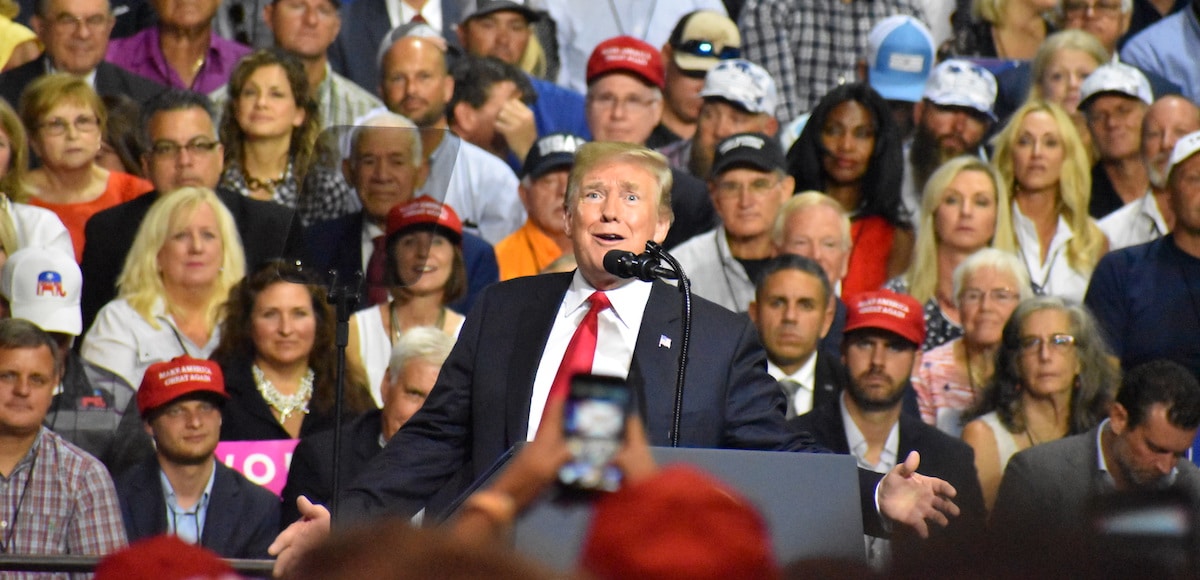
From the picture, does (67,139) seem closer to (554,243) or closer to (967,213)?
(554,243)

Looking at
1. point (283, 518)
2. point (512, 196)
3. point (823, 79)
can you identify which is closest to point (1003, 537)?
point (283, 518)

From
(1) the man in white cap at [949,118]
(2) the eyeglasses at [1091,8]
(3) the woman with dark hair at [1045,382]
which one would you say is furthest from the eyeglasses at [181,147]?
(2) the eyeglasses at [1091,8]

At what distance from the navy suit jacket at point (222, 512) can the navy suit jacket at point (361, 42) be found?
3089mm

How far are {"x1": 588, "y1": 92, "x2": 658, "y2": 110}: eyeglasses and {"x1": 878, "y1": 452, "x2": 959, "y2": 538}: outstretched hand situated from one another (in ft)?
15.2

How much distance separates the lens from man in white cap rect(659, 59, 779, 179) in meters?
8.09

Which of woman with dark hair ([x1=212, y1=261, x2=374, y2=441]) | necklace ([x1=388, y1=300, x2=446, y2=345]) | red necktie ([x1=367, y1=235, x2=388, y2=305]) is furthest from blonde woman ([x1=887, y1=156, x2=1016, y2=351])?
red necktie ([x1=367, y1=235, x2=388, y2=305])

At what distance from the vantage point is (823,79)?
932cm

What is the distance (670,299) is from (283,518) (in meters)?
2.35

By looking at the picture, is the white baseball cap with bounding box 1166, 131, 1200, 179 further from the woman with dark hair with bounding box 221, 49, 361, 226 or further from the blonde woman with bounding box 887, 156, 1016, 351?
the woman with dark hair with bounding box 221, 49, 361, 226

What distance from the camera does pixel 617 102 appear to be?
8.21 meters

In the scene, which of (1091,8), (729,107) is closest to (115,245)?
(729,107)

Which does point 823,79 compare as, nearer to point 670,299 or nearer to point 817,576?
point 670,299

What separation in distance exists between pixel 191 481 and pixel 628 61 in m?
3.16

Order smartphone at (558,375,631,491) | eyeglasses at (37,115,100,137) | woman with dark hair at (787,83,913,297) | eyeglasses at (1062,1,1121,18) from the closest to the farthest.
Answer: smartphone at (558,375,631,491), eyeglasses at (37,115,100,137), woman with dark hair at (787,83,913,297), eyeglasses at (1062,1,1121,18)
